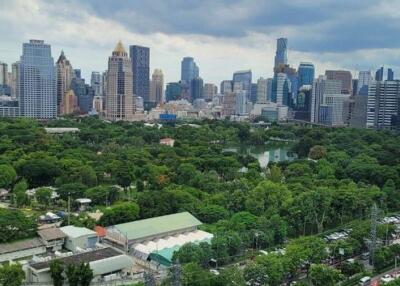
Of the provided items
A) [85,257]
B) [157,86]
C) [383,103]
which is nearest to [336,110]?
[383,103]

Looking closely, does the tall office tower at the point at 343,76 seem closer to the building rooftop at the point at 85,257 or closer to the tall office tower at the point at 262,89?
the tall office tower at the point at 262,89

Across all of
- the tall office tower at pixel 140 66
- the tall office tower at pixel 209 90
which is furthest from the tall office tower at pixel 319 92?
the tall office tower at pixel 209 90

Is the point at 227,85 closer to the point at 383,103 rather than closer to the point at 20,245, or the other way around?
the point at 383,103

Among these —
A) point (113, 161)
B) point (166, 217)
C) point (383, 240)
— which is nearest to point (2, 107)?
point (113, 161)

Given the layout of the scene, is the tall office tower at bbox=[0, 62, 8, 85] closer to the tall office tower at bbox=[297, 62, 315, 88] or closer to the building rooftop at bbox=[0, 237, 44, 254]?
the tall office tower at bbox=[297, 62, 315, 88]

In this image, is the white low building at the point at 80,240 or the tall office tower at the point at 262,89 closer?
the white low building at the point at 80,240

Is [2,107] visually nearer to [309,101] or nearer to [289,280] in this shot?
[309,101]
